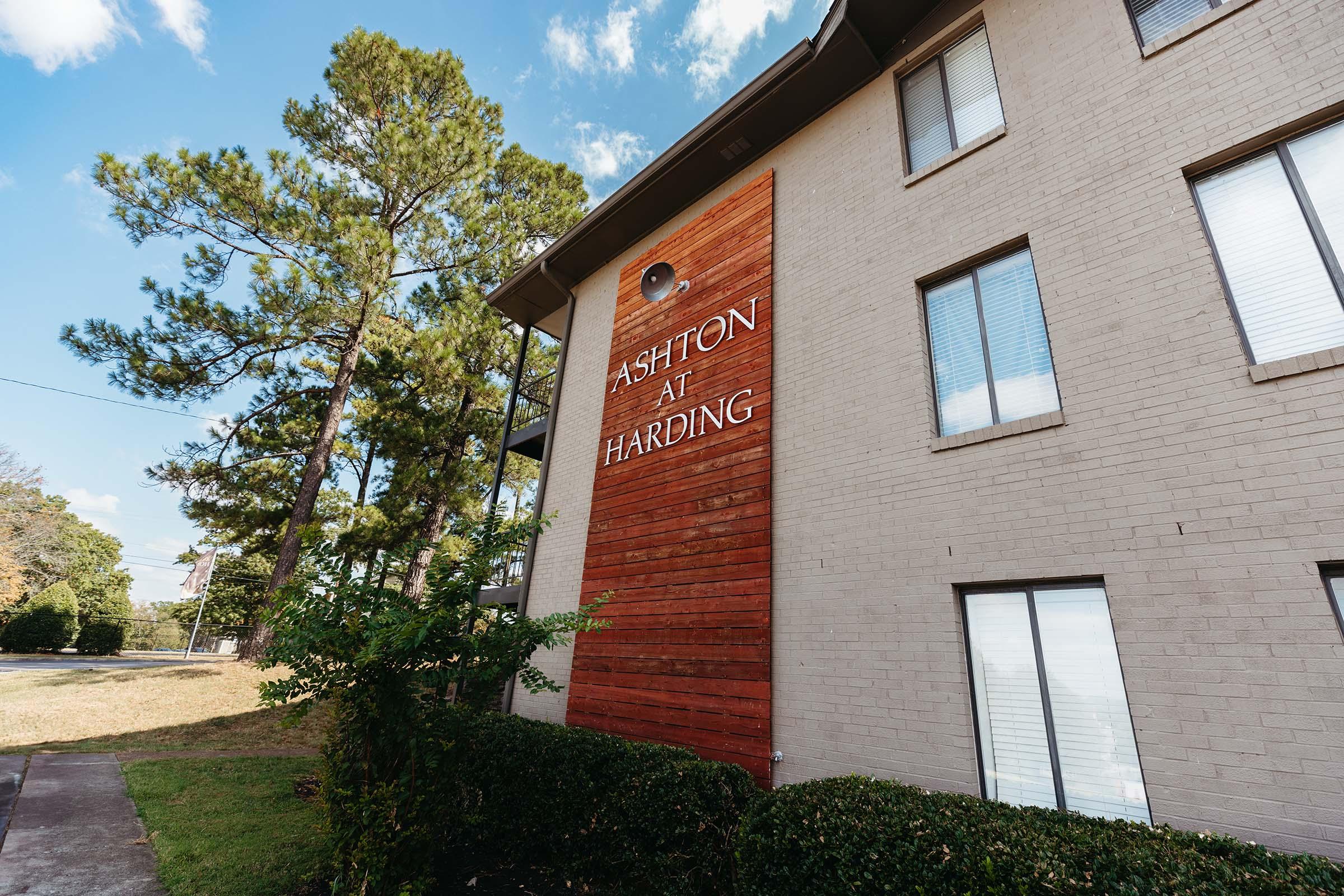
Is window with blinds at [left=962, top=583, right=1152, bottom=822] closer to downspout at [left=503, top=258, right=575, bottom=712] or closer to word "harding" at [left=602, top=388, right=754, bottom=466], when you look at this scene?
word "harding" at [left=602, top=388, right=754, bottom=466]

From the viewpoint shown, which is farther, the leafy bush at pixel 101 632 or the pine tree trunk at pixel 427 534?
the leafy bush at pixel 101 632

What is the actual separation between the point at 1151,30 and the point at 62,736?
16.6 metres

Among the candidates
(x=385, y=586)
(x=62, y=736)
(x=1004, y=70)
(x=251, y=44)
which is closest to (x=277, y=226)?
(x=251, y=44)

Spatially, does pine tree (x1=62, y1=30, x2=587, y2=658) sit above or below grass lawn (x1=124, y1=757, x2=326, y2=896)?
above

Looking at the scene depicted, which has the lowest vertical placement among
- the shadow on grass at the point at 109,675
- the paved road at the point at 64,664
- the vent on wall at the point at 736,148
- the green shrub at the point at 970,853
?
the paved road at the point at 64,664

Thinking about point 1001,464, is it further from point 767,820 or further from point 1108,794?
point 767,820

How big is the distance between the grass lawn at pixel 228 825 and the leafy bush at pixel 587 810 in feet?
4.06

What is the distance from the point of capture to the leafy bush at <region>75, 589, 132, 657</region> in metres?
25.1

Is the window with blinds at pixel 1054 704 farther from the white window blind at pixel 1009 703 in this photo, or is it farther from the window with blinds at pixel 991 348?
the window with blinds at pixel 991 348

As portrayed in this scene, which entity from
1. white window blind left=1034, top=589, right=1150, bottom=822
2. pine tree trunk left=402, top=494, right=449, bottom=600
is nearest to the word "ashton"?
white window blind left=1034, top=589, right=1150, bottom=822

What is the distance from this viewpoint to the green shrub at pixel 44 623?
2316cm

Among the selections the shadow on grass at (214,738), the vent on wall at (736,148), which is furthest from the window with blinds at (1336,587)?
the shadow on grass at (214,738)

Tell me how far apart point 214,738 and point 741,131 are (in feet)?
42.9

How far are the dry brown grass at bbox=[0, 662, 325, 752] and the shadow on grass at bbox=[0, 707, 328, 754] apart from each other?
18 mm
